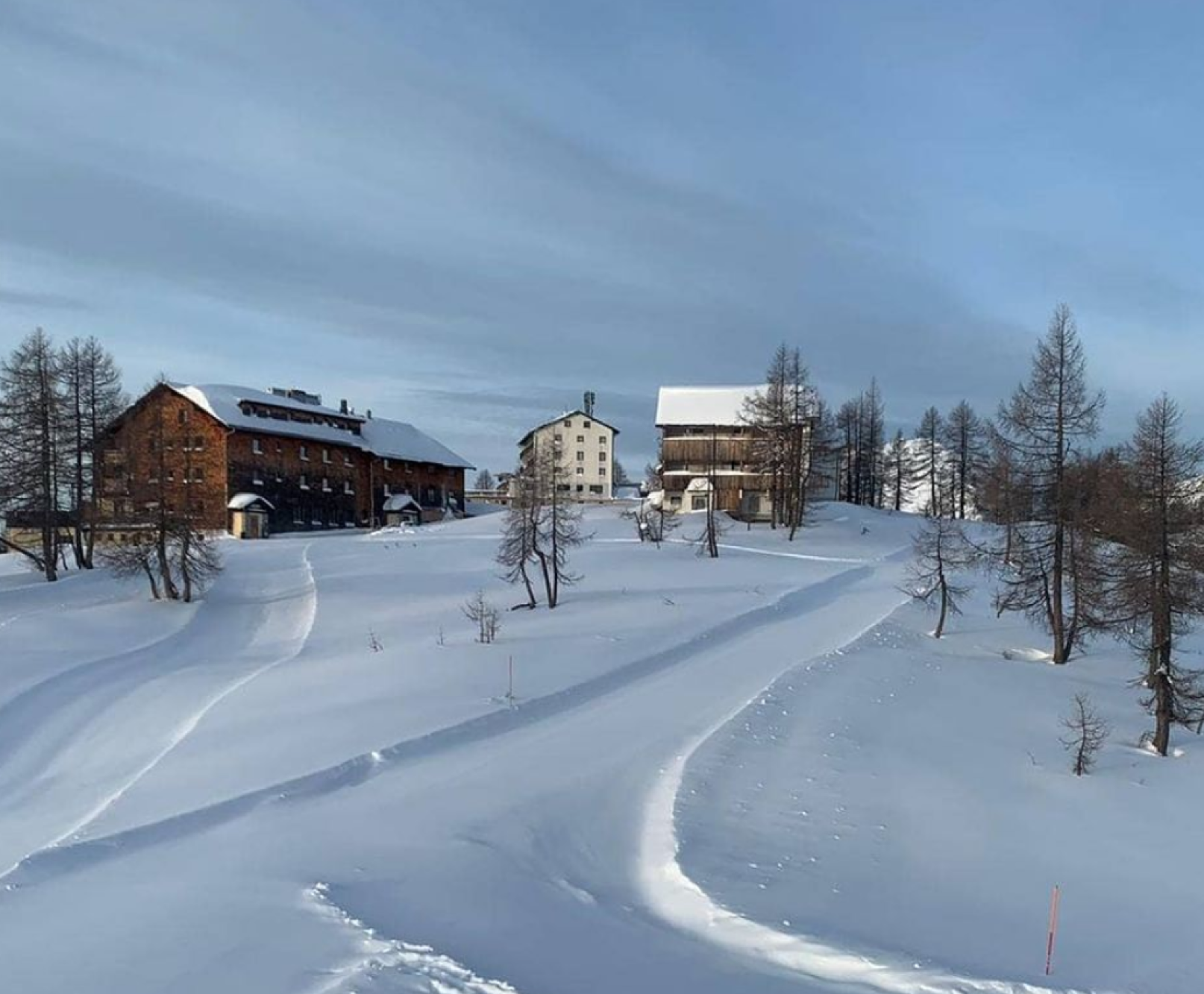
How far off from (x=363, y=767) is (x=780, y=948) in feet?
30.7

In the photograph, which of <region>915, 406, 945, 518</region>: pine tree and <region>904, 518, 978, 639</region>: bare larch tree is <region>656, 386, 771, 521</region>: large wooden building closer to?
<region>915, 406, 945, 518</region>: pine tree

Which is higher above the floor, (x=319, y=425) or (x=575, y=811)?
(x=319, y=425)

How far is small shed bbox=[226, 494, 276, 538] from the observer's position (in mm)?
64188

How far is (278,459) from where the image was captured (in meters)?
68.3

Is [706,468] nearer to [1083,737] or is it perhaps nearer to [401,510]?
[401,510]

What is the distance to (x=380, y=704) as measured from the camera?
21.7 metres

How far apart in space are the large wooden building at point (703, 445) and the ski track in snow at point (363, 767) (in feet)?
154

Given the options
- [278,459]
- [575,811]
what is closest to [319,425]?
[278,459]

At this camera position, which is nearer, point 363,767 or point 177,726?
point 363,767

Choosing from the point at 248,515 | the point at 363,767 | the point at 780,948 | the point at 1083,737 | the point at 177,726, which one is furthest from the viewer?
the point at 248,515

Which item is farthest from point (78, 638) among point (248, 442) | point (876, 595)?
point (248, 442)

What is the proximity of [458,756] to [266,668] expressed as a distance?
11.7 metres

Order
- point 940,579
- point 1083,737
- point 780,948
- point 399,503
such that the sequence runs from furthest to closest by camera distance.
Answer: point 399,503 < point 940,579 < point 1083,737 < point 780,948

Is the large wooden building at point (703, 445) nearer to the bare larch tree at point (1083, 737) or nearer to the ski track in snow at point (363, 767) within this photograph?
the ski track in snow at point (363, 767)
